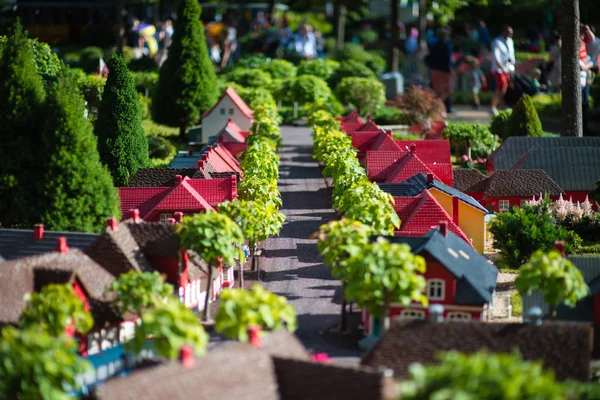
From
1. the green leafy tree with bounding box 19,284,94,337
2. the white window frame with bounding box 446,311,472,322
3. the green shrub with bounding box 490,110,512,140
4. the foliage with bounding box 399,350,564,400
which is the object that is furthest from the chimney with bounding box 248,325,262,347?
the green shrub with bounding box 490,110,512,140

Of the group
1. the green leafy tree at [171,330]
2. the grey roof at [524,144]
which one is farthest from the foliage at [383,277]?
the grey roof at [524,144]

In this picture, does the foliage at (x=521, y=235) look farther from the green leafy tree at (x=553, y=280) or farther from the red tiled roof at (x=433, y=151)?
the red tiled roof at (x=433, y=151)

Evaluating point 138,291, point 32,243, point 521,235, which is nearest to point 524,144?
point 521,235

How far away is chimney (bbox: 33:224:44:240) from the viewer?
37.2 metres

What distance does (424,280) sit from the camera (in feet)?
113

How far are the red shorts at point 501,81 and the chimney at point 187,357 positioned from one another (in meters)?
46.8

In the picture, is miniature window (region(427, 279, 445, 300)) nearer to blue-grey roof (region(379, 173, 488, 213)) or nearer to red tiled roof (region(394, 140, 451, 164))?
blue-grey roof (region(379, 173, 488, 213))

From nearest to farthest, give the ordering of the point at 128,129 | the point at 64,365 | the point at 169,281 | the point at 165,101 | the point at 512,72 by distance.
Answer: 1. the point at 64,365
2. the point at 169,281
3. the point at 128,129
4. the point at 165,101
5. the point at 512,72

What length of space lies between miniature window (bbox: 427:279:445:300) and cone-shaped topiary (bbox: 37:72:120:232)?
11377mm

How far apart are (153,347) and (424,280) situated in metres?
8.71

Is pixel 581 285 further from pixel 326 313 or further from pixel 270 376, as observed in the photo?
pixel 270 376

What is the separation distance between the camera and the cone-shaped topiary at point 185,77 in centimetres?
6450

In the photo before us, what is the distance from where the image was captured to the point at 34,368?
84.7ft

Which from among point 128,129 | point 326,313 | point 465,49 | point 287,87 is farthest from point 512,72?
point 326,313
